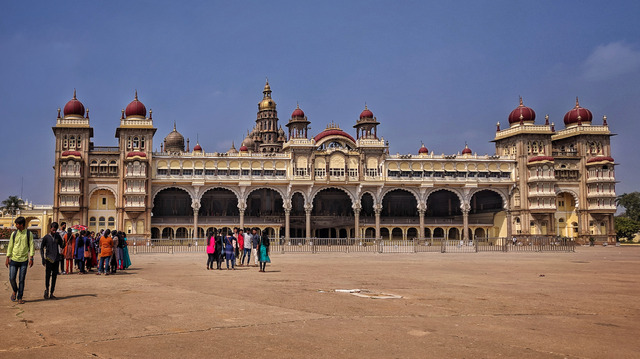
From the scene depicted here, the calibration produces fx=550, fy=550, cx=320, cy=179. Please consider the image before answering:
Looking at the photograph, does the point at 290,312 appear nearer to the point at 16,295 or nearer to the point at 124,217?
the point at 16,295

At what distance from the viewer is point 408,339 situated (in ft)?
25.0

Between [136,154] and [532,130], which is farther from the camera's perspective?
[532,130]

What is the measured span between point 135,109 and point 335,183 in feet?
71.9

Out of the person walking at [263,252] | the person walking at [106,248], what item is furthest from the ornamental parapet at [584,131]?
the person walking at [106,248]

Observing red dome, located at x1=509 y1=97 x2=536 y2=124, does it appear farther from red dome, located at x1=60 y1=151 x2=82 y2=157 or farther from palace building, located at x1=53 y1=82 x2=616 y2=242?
red dome, located at x1=60 y1=151 x2=82 y2=157

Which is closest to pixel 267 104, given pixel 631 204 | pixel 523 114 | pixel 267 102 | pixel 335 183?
pixel 267 102

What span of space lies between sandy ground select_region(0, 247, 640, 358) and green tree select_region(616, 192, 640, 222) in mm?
73976

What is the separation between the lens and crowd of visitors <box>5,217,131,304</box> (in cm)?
1109

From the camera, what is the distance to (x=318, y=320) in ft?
29.9

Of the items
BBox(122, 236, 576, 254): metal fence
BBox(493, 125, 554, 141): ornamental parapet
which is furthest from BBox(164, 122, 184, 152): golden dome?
BBox(493, 125, 554, 141): ornamental parapet

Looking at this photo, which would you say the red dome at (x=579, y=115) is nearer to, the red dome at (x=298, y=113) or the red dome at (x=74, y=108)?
the red dome at (x=298, y=113)

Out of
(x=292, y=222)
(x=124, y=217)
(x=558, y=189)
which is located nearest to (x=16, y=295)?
(x=124, y=217)

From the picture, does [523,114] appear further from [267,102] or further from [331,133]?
[267,102]

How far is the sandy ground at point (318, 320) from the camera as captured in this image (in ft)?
23.0
